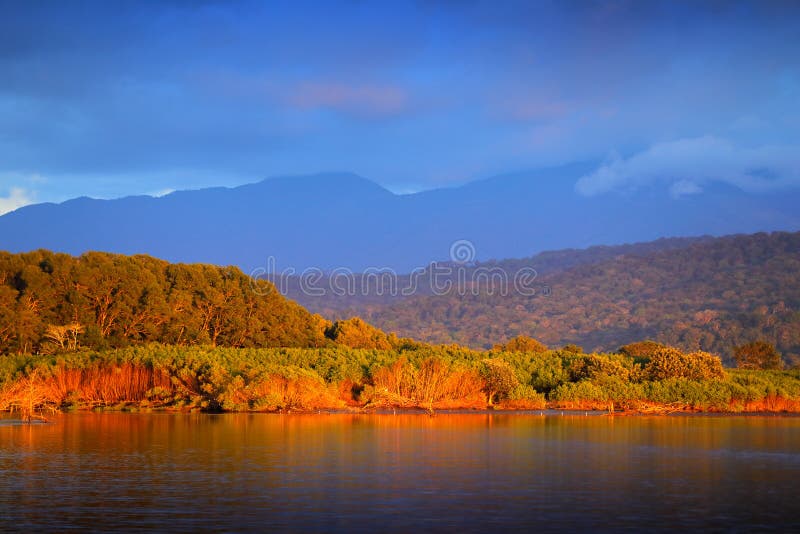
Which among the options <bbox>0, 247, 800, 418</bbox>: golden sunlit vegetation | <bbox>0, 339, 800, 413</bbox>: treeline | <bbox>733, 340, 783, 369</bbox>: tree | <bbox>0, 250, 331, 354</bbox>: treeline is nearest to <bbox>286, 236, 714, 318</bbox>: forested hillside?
<bbox>733, 340, 783, 369</bbox>: tree

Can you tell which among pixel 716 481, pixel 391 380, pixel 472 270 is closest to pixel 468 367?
pixel 391 380

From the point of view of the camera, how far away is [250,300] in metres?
49.5

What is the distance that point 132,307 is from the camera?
143ft

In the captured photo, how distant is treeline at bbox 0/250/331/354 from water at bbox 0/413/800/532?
51.2 feet

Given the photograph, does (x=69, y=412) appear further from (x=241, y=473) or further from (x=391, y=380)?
(x=241, y=473)

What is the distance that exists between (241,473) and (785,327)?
80.3 meters

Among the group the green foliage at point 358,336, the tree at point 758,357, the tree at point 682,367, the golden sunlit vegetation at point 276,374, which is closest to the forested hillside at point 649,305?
the tree at point 758,357

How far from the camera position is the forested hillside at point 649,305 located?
91.2 metres

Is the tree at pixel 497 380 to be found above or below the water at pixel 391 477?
above

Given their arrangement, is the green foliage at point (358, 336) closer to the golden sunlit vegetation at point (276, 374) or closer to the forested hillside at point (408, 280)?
the golden sunlit vegetation at point (276, 374)

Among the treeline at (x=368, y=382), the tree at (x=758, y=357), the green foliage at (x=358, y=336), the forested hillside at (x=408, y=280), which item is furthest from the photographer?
the forested hillside at (x=408, y=280)

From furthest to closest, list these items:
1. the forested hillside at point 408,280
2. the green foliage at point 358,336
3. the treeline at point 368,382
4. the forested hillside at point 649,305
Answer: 1. the forested hillside at point 408,280
2. the forested hillside at point 649,305
3. the green foliage at point 358,336
4. the treeline at point 368,382

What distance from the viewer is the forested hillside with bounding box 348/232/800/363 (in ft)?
299

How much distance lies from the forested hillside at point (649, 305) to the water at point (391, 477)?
64516 mm
